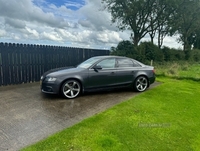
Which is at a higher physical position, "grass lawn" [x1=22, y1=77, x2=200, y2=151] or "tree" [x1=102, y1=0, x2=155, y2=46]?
"tree" [x1=102, y1=0, x2=155, y2=46]

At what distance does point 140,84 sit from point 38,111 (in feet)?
13.0

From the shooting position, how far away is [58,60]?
9.21 m

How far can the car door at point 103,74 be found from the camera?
18.7ft

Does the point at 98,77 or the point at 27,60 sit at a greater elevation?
the point at 27,60

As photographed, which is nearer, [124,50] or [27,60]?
[27,60]

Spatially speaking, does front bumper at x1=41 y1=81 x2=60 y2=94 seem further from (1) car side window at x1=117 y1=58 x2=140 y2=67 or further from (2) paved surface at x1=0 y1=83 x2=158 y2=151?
(1) car side window at x1=117 y1=58 x2=140 y2=67

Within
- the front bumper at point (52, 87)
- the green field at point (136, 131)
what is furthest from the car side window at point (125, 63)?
the front bumper at point (52, 87)

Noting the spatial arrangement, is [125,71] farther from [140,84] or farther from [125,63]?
[140,84]

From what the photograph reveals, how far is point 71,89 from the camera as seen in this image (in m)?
5.42

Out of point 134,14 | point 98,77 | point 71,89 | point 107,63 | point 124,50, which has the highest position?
point 134,14

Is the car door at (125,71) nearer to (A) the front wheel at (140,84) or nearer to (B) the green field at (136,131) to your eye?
(A) the front wheel at (140,84)

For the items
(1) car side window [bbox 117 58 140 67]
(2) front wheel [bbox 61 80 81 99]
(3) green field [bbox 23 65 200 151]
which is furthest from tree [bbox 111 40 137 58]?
(3) green field [bbox 23 65 200 151]

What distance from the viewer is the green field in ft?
9.39

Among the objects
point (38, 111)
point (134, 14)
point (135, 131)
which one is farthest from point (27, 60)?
point (134, 14)
